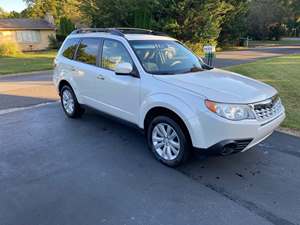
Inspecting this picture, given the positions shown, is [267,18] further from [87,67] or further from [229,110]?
[229,110]

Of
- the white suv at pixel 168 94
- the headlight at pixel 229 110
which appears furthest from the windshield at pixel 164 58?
the headlight at pixel 229 110

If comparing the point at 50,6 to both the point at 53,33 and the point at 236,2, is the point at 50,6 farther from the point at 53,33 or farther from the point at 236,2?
the point at 236,2

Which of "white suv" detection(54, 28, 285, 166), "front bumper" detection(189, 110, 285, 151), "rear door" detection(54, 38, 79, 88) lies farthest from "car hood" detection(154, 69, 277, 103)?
"rear door" detection(54, 38, 79, 88)

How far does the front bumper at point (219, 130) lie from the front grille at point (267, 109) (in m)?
0.12

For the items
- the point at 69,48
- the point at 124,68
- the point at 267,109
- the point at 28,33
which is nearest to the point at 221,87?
the point at 267,109

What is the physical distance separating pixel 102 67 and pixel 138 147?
5.23ft

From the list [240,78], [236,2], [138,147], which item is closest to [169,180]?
[138,147]

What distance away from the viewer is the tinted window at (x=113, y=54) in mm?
4730

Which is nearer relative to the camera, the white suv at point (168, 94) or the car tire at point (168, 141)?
the white suv at point (168, 94)

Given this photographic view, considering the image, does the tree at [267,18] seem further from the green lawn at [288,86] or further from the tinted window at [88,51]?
the tinted window at [88,51]

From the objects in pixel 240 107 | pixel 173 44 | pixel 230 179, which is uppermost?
pixel 173 44

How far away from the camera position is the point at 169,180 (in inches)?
149

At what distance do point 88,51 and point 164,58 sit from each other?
5.60 ft

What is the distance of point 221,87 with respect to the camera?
3918 millimetres
